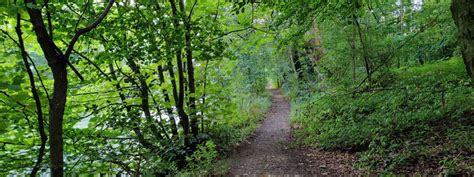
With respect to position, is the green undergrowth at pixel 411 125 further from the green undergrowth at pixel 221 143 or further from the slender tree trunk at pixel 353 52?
the green undergrowth at pixel 221 143

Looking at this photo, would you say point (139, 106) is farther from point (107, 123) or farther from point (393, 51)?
point (393, 51)

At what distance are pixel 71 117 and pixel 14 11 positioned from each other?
3328 mm

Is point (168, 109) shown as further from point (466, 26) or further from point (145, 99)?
point (466, 26)

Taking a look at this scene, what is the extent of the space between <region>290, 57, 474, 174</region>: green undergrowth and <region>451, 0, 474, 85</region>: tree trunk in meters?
1.86

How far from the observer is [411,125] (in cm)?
531

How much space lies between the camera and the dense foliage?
11.6 ft

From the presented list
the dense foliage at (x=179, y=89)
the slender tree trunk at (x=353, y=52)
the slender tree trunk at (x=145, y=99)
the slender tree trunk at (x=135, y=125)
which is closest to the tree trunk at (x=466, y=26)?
the dense foliage at (x=179, y=89)

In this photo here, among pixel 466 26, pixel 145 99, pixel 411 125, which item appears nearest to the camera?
pixel 466 26

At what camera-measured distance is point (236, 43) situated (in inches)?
300

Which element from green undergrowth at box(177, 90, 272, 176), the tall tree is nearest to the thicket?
green undergrowth at box(177, 90, 272, 176)

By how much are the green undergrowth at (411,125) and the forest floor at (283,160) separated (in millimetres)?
306

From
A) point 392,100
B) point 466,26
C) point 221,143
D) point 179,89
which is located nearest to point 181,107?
point 179,89

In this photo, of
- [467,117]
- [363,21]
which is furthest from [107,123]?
[363,21]

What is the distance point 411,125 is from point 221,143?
15.0 ft
